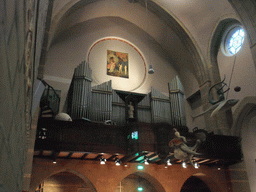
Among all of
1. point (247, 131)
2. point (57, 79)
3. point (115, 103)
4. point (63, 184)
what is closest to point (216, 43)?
point (247, 131)

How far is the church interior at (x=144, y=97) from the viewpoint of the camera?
9.70 meters

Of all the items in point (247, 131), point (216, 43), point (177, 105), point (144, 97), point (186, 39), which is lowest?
point (247, 131)

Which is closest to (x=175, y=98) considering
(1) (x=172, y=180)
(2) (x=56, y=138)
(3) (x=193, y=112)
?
(3) (x=193, y=112)

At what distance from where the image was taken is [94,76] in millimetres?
13164

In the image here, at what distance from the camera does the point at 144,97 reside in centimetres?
1225

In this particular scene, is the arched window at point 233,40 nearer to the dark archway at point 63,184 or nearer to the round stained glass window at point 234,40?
the round stained glass window at point 234,40

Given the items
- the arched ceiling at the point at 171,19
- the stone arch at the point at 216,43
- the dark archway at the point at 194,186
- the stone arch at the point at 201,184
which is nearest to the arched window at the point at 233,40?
the stone arch at the point at 216,43

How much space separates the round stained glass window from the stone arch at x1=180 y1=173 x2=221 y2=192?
6107 millimetres

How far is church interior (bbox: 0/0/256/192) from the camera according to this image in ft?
31.8

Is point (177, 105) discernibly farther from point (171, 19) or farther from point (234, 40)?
point (171, 19)

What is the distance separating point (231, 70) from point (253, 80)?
4.72 feet

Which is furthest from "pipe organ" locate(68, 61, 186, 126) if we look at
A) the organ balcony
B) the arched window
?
the arched window

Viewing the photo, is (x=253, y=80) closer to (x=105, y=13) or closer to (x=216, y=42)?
(x=216, y=42)

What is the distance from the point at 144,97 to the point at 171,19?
4.43 meters
